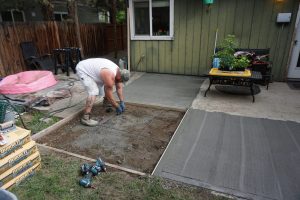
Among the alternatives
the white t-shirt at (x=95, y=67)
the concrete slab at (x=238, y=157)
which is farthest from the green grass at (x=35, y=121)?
the concrete slab at (x=238, y=157)

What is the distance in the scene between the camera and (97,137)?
3086 millimetres

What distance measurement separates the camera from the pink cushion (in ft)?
15.3

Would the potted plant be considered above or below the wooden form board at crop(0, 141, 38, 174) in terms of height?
above

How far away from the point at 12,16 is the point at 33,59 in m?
5.59

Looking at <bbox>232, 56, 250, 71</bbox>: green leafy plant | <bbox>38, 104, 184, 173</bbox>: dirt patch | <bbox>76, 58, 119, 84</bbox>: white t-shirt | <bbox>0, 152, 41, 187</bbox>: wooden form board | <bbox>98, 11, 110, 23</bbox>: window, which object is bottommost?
<bbox>38, 104, 184, 173</bbox>: dirt patch


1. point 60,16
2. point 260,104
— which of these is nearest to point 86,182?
point 260,104

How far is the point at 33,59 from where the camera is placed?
20.3 ft

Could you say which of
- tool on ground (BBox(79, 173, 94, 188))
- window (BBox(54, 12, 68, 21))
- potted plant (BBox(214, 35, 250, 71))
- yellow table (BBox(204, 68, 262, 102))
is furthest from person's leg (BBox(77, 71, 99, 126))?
window (BBox(54, 12, 68, 21))

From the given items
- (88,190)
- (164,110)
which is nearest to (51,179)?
(88,190)

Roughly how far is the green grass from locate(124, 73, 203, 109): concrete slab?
1513 mm

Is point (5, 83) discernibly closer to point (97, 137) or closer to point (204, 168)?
point (97, 137)

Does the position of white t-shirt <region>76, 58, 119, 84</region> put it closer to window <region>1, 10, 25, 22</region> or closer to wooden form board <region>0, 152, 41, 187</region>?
wooden form board <region>0, 152, 41, 187</region>

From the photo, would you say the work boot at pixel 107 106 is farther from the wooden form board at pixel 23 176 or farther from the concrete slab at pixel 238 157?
the wooden form board at pixel 23 176

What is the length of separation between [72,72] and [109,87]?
414 centimetres
